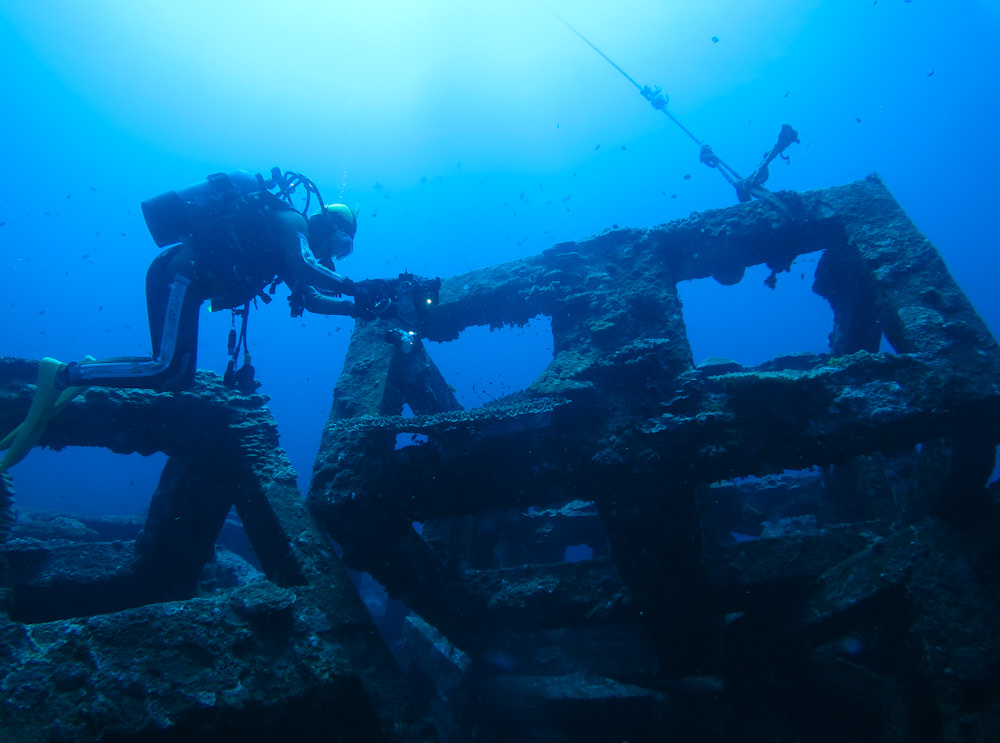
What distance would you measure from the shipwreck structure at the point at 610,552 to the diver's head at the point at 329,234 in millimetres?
1591

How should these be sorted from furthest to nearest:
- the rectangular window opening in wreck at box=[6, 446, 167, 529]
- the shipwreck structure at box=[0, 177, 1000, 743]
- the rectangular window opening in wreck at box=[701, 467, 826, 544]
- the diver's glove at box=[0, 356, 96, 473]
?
the rectangular window opening in wreck at box=[6, 446, 167, 529] → the rectangular window opening in wreck at box=[701, 467, 826, 544] → the diver's glove at box=[0, 356, 96, 473] → the shipwreck structure at box=[0, 177, 1000, 743]

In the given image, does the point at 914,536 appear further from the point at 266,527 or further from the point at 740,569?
the point at 266,527

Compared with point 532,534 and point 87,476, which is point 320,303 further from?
point 87,476

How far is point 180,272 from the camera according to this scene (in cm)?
422

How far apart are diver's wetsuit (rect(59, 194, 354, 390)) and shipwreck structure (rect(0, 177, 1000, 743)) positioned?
519 millimetres

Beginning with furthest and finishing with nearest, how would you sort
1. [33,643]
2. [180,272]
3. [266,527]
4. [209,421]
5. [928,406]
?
1. [209,421]
2. [180,272]
3. [266,527]
4. [928,406]
5. [33,643]

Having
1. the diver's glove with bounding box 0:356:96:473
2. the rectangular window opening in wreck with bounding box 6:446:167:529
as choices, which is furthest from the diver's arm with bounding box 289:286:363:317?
the rectangular window opening in wreck with bounding box 6:446:167:529

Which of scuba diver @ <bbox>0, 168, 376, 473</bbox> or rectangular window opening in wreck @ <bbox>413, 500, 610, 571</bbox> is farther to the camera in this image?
rectangular window opening in wreck @ <bbox>413, 500, 610, 571</bbox>

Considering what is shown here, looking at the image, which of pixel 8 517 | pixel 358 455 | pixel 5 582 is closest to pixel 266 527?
pixel 358 455

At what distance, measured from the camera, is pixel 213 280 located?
172 inches

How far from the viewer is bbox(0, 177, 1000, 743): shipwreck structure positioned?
2598mm

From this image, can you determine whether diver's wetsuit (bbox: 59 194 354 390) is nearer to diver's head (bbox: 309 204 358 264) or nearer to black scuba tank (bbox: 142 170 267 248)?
black scuba tank (bbox: 142 170 267 248)

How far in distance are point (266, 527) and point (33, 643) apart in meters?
1.64

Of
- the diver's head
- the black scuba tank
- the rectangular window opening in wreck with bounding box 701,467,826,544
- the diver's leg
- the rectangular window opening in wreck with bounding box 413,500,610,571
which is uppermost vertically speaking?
the diver's head
